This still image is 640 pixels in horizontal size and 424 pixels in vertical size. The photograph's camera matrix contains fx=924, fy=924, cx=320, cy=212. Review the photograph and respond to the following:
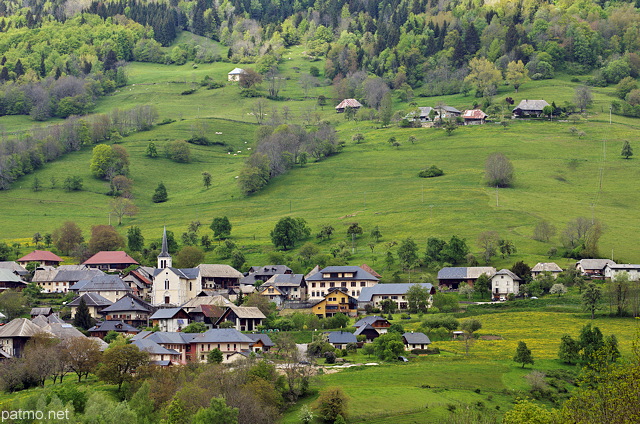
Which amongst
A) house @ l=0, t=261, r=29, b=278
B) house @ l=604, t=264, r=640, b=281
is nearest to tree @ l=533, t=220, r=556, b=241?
house @ l=604, t=264, r=640, b=281

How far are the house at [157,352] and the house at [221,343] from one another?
7.93ft

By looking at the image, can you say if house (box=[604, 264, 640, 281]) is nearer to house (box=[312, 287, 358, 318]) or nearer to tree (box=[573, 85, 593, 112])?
house (box=[312, 287, 358, 318])

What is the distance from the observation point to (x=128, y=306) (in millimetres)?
103625

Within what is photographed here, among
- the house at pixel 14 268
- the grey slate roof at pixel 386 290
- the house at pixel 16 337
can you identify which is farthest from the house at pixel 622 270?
the house at pixel 14 268

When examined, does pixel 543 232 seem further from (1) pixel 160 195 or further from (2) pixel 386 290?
(1) pixel 160 195

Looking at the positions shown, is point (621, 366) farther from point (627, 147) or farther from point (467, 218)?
point (627, 147)

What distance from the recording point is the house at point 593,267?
107m

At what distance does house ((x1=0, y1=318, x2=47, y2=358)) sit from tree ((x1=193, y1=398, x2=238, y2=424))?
31.8m

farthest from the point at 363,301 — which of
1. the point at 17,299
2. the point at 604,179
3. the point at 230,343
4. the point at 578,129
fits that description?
the point at 578,129

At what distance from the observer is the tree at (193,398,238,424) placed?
56.5 metres

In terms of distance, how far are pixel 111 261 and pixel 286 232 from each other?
23.9 m

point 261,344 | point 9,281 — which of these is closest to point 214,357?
point 261,344

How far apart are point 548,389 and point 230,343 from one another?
29296mm

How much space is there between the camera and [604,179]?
147m
